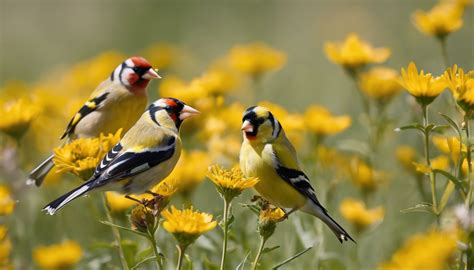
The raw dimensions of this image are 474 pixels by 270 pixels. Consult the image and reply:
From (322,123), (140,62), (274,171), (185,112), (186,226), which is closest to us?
(186,226)

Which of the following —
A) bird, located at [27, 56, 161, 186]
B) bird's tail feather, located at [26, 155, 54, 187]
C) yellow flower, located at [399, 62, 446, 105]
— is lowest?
bird's tail feather, located at [26, 155, 54, 187]

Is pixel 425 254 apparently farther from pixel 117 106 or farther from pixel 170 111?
pixel 117 106

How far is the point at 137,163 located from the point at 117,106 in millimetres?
822

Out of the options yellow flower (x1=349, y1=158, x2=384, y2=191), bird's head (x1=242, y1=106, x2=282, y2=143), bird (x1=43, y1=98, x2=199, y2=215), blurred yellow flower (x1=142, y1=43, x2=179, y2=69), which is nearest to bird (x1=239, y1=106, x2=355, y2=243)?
bird's head (x1=242, y1=106, x2=282, y2=143)

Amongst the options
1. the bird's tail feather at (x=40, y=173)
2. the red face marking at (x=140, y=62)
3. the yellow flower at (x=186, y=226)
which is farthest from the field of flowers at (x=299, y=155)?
the red face marking at (x=140, y=62)

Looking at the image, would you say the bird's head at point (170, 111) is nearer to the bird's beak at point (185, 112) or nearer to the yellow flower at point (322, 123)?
the bird's beak at point (185, 112)

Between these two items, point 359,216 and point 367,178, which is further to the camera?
point 367,178

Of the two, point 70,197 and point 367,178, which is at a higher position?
point 70,197

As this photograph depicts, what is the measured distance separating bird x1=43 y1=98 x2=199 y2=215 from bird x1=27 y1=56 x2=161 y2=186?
1.71 ft

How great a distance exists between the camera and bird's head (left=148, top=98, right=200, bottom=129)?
2.81m

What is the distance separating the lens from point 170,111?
283 centimetres

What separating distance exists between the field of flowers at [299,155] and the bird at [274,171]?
0.08m

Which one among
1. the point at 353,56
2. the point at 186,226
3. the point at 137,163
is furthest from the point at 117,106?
the point at 186,226

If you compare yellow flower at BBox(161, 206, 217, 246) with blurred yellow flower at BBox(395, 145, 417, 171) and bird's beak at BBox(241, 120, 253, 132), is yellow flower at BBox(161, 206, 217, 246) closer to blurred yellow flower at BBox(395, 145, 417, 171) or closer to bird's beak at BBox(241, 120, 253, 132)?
bird's beak at BBox(241, 120, 253, 132)
